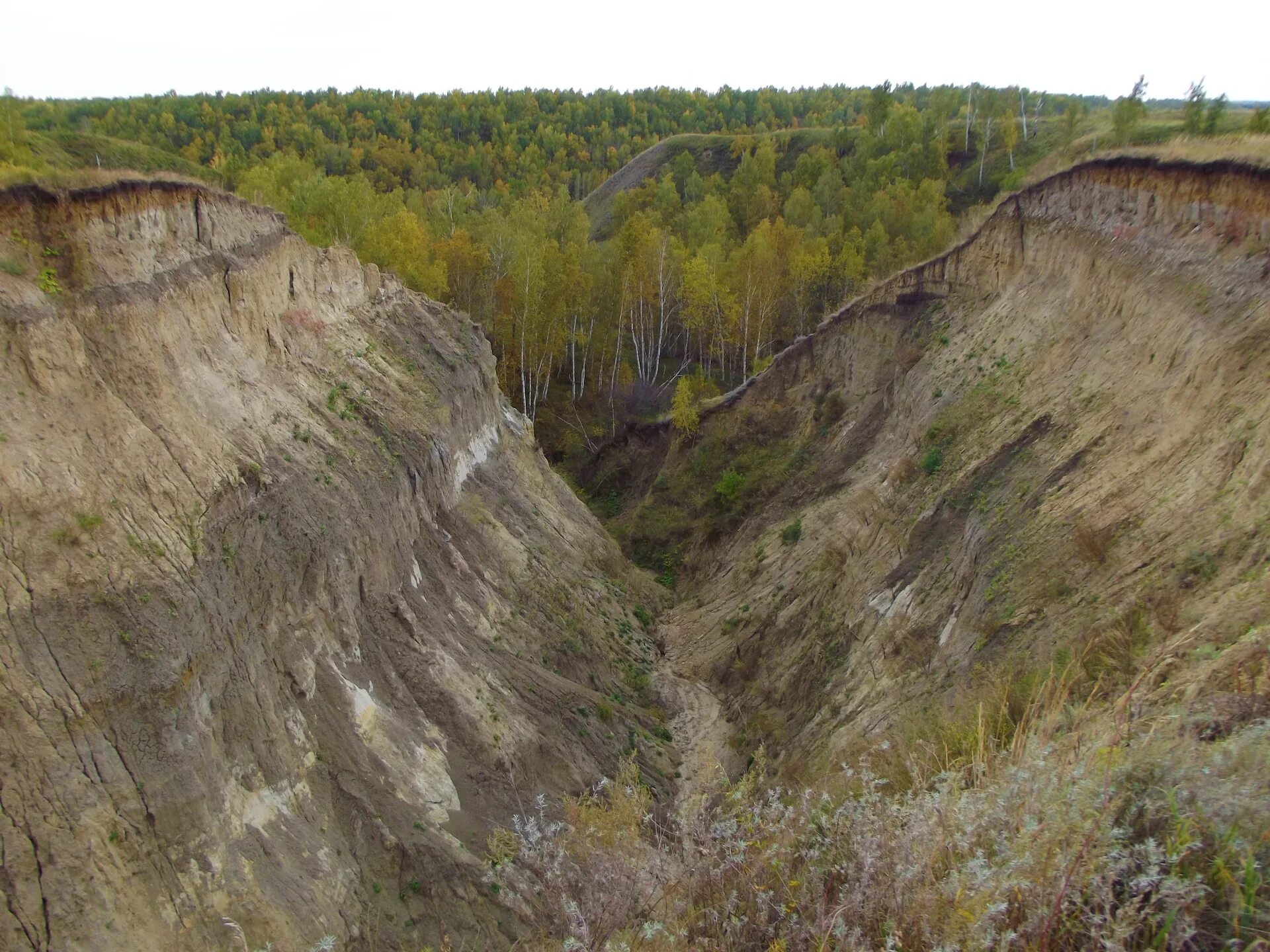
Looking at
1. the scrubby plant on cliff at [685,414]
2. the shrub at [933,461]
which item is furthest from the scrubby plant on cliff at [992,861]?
the scrubby plant on cliff at [685,414]

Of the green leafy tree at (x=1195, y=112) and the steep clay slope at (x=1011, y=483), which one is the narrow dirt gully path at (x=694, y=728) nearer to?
the steep clay slope at (x=1011, y=483)

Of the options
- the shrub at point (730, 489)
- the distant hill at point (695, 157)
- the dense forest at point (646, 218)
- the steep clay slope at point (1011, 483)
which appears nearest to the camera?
the steep clay slope at point (1011, 483)

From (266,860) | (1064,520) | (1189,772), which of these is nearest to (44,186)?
(266,860)

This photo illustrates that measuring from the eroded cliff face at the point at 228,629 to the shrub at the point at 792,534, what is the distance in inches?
283

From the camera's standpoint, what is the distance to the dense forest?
32.4 m

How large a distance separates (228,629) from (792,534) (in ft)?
47.5

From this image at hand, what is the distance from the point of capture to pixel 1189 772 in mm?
4375

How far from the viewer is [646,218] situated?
52469mm

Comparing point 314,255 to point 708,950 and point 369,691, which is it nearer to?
point 369,691

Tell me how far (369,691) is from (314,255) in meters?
9.29

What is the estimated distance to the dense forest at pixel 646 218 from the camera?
32.4 m

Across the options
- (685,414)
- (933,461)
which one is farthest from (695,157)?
(933,461)

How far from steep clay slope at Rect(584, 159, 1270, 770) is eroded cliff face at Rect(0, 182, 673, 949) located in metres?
5.27

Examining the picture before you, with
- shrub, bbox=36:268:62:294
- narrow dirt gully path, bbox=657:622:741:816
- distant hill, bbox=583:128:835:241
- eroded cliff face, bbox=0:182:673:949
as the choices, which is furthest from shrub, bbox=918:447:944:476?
distant hill, bbox=583:128:835:241
